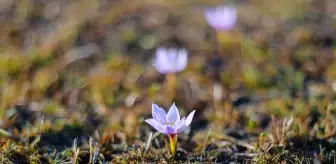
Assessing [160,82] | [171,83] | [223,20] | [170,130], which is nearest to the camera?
[170,130]

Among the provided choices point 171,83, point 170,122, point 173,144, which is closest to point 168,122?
point 170,122

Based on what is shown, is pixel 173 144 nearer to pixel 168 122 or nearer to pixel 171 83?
pixel 168 122

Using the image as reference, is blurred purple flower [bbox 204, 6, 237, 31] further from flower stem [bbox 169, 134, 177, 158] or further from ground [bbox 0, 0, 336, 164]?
flower stem [bbox 169, 134, 177, 158]

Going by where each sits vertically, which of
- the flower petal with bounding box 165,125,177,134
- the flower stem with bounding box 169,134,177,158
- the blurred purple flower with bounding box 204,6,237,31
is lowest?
the flower stem with bounding box 169,134,177,158

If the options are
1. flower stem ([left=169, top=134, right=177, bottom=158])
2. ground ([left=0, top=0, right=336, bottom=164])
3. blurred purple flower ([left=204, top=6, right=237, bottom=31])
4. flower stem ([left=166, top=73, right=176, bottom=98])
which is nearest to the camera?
flower stem ([left=169, top=134, right=177, bottom=158])

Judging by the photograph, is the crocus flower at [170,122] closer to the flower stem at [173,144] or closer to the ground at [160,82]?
the flower stem at [173,144]

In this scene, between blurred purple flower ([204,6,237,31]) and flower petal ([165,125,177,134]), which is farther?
blurred purple flower ([204,6,237,31])

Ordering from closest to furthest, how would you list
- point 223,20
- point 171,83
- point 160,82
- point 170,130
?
point 170,130 → point 171,83 → point 160,82 → point 223,20

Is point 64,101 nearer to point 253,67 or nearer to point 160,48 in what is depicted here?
point 160,48

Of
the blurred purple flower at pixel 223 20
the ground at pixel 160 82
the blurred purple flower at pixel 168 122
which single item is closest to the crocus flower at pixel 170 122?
the blurred purple flower at pixel 168 122

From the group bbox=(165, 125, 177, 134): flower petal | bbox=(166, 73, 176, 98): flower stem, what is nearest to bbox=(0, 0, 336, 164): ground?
bbox=(166, 73, 176, 98): flower stem

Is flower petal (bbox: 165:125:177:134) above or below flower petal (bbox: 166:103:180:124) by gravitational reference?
below
